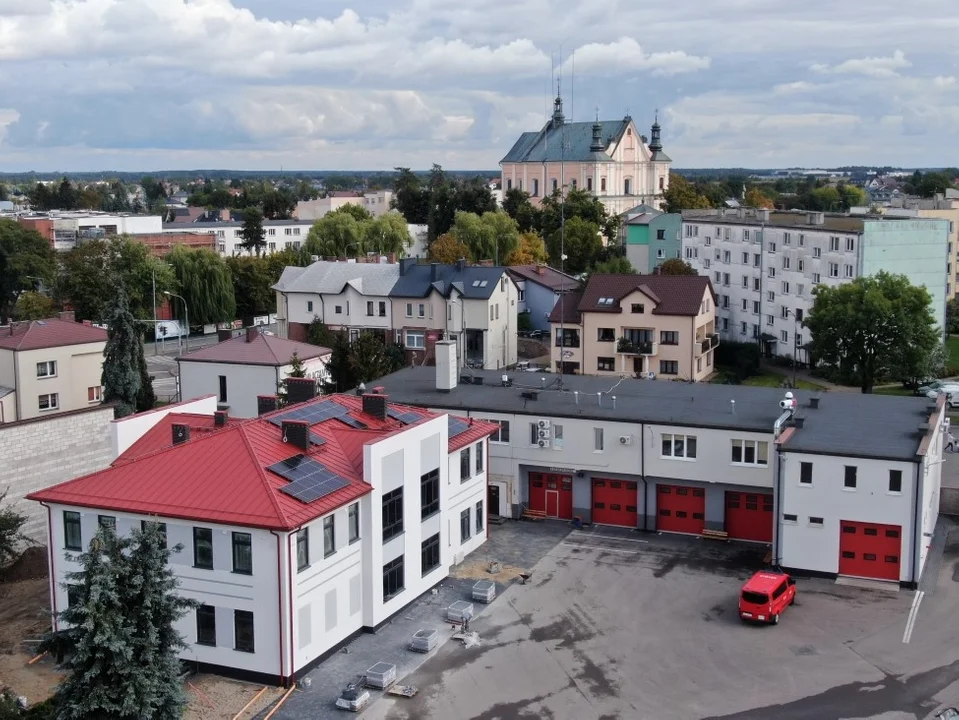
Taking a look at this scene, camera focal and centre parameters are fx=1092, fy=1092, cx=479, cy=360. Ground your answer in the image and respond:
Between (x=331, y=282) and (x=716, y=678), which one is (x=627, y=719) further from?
(x=331, y=282)

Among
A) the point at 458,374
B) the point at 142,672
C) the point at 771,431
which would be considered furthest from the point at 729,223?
the point at 142,672

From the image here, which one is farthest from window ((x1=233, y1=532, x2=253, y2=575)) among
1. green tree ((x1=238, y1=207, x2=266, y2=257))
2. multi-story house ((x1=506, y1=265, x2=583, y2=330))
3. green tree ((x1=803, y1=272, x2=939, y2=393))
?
green tree ((x1=238, y1=207, x2=266, y2=257))

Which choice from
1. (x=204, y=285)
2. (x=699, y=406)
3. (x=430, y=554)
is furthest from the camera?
(x=204, y=285)

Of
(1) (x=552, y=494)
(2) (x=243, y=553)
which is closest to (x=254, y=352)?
(1) (x=552, y=494)

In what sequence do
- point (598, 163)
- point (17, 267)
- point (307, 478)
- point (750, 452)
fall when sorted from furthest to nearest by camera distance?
1. point (598, 163)
2. point (17, 267)
3. point (750, 452)
4. point (307, 478)

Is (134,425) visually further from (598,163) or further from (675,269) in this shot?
(598,163)

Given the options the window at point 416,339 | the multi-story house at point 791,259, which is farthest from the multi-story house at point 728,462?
the multi-story house at point 791,259
